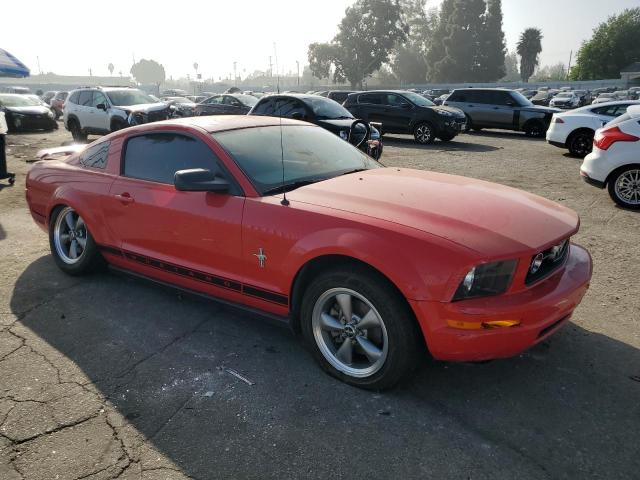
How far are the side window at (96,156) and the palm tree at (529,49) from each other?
95309 mm

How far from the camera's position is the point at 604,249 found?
5312 mm

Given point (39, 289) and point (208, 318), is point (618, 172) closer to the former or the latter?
point (208, 318)

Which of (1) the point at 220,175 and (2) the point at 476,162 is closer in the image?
(1) the point at 220,175

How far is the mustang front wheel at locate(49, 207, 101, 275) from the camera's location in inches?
173

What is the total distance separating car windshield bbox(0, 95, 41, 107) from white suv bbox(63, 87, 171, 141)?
176 inches

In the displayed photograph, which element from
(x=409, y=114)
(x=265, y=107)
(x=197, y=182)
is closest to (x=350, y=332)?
(x=197, y=182)

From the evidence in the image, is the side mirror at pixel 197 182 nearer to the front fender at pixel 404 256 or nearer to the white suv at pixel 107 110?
the front fender at pixel 404 256

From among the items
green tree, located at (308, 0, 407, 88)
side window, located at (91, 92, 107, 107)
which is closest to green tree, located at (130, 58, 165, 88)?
green tree, located at (308, 0, 407, 88)

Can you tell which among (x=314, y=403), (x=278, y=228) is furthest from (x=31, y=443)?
(x=278, y=228)

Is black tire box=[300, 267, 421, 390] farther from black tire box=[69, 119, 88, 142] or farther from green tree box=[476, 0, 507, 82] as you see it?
green tree box=[476, 0, 507, 82]

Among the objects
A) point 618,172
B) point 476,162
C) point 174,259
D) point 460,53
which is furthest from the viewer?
point 460,53

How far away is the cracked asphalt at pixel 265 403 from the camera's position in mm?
2328

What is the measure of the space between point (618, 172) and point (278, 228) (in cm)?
611

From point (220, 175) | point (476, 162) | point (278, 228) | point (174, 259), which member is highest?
point (220, 175)
